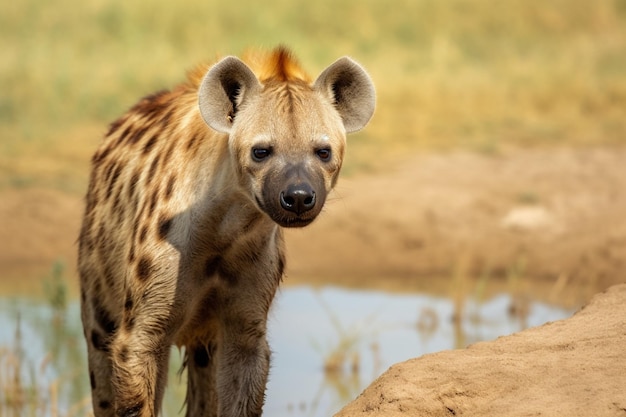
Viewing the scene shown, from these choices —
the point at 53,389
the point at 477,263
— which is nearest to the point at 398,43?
the point at 477,263

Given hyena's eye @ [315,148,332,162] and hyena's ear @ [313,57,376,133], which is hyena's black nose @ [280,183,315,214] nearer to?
hyena's eye @ [315,148,332,162]

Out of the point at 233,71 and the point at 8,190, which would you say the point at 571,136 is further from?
the point at 233,71

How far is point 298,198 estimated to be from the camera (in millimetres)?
3617

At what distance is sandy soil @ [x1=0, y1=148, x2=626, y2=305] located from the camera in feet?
30.7

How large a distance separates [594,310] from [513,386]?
2.48 feet

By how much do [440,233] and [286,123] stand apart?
20.8ft

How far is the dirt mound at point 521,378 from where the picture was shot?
128 inches

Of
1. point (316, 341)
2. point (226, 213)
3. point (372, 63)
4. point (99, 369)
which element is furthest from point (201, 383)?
point (372, 63)

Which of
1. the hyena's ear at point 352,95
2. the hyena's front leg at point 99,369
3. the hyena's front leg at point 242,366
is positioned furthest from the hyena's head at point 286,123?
the hyena's front leg at point 99,369

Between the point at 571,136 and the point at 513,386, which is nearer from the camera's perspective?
the point at 513,386

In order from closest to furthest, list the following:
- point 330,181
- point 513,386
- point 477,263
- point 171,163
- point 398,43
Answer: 1. point 513,386
2. point 330,181
3. point 171,163
4. point 477,263
5. point 398,43

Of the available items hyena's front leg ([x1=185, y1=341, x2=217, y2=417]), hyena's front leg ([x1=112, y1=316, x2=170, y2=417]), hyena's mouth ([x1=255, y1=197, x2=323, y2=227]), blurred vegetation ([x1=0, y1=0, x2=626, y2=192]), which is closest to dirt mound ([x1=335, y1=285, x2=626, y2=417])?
hyena's mouth ([x1=255, y1=197, x2=323, y2=227])

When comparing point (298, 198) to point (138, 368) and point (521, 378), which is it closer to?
point (521, 378)

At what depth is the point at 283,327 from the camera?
26.2 ft
